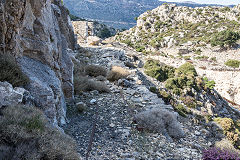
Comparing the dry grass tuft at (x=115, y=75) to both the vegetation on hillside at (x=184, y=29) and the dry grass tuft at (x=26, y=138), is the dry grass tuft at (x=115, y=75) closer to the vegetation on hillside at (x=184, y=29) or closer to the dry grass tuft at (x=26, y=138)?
the dry grass tuft at (x=26, y=138)

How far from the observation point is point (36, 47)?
186 inches

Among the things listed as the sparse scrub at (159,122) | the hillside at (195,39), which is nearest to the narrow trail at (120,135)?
the sparse scrub at (159,122)

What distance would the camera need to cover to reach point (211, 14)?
186 ft

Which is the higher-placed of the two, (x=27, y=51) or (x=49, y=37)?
(x=49, y=37)

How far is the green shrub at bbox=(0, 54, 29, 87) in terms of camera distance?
3.18 metres

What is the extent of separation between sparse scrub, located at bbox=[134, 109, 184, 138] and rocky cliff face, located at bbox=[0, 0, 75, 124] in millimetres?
2518

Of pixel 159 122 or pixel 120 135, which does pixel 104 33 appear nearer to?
pixel 159 122

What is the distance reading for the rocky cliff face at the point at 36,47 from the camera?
359cm

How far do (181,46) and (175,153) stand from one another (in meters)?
44.0

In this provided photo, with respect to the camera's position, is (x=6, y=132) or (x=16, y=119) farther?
(x=16, y=119)

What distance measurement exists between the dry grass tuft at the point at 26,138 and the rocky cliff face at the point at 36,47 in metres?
1.01

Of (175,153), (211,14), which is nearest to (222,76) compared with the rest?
(175,153)

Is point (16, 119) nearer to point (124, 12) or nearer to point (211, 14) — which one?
point (211, 14)

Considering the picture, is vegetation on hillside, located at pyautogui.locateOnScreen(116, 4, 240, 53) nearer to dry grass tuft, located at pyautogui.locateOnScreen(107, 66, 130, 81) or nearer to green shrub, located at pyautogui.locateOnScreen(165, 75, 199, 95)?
green shrub, located at pyautogui.locateOnScreen(165, 75, 199, 95)
